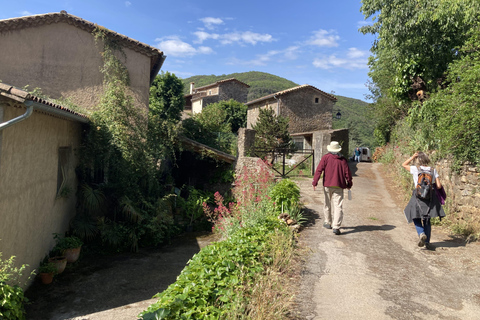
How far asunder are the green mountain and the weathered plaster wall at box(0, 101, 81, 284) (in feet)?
94.5

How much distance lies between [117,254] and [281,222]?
5.53 meters

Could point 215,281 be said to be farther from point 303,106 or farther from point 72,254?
point 303,106

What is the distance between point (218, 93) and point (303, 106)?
14478 millimetres

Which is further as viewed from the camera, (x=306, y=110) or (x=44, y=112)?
(x=306, y=110)

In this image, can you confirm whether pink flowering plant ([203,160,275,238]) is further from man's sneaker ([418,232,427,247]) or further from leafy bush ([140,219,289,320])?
man's sneaker ([418,232,427,247])

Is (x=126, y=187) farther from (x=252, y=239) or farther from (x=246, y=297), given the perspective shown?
(x=246, y=297)

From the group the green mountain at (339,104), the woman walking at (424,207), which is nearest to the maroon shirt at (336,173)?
the woman walking at (424,207)

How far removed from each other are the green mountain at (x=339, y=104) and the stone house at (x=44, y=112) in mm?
24320

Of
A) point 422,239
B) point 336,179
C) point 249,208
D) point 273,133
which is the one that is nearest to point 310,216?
point 249,208

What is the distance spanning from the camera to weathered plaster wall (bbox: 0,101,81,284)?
554cm

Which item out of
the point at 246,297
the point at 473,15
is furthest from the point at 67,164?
the point at 473,15

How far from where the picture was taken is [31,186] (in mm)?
6609

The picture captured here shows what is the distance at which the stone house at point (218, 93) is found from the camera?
3990 centimetres

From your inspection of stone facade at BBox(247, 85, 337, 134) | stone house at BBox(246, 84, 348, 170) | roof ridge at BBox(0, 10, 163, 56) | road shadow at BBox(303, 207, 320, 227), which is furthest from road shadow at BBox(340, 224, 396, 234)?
stone facade at BBox(247, 85, 337, 134)
